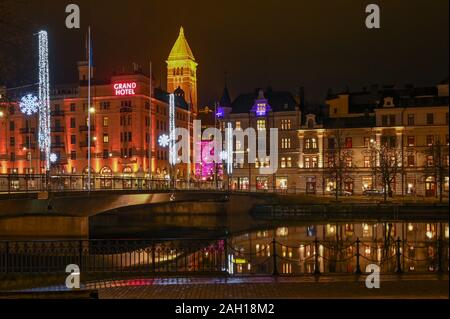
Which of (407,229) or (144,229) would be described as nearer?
(407,229)

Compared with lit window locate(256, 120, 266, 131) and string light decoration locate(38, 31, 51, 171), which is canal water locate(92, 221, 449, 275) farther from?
lit window locate(256, 120, 266, 131)

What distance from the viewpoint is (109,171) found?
337 feet

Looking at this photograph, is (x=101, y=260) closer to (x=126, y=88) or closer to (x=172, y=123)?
(x=172, y=123)

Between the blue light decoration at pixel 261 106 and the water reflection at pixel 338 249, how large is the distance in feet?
144

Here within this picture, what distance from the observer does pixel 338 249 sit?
127 ft

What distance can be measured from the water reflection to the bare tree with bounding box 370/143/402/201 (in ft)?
47.7

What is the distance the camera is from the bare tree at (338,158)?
88381mm

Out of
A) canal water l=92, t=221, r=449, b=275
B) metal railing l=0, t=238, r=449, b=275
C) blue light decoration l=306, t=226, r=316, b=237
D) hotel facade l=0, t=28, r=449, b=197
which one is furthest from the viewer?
hotel facade l=0, t=28, r=449, b=197

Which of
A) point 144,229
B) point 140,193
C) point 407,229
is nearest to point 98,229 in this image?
point 144,229

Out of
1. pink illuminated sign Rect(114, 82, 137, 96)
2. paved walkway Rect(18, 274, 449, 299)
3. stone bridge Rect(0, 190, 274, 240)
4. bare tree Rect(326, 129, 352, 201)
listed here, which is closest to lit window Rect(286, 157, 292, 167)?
bare tree Rect(326, 129, 352, 201)

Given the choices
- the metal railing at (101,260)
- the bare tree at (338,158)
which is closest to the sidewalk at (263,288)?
the metal railing at (101,260)

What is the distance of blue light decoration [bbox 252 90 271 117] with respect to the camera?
105000 millimetres
